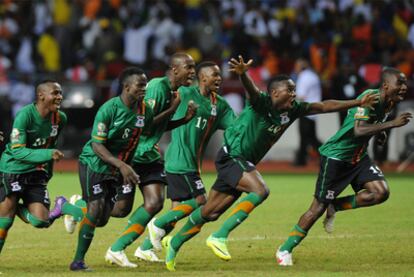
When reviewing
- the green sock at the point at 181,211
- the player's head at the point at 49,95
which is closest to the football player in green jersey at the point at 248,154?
the green sock at the point at 181,211

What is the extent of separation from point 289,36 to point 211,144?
3.75 metres

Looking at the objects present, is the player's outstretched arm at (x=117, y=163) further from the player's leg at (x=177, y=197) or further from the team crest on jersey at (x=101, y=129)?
the player's leg at (x=177, y=197)

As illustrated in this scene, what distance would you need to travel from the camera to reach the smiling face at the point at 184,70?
11.6m

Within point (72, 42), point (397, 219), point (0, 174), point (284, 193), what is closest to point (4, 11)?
point (72, 42)

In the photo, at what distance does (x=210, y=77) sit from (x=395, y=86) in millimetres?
2034

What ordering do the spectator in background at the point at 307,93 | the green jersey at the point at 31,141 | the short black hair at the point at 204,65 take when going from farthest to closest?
the spectator in background at the point at 307,93, the short black hair at the point at 204,65, the green jersey at the point at 31,141

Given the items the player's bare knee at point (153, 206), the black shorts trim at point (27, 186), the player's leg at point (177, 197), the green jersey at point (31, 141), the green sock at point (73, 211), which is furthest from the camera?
the green sock at point (73, 211)

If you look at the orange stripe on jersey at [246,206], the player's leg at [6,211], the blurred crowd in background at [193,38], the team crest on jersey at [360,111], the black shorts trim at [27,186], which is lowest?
the blurred crowd in background at [193,38]

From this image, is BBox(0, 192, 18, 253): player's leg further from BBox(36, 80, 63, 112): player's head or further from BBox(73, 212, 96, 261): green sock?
BBox(36, 80, 63, 112): player's head

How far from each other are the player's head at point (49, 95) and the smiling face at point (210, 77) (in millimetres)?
1806

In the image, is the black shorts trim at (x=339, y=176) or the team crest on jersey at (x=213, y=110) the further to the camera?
the team crest on jersey at (x=213, y=110)

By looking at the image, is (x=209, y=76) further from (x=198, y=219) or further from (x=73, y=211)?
(x=73, y=211)

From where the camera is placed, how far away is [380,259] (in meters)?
11.3

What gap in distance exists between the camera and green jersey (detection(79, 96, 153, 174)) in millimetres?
10320
